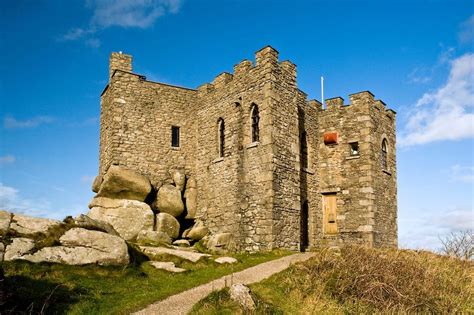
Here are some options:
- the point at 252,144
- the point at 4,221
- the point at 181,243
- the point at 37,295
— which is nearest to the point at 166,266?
the point at 37,295

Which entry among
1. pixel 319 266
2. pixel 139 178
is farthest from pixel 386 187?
pixel 139 178

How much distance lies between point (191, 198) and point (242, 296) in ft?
40.2

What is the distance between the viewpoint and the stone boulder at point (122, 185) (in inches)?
766

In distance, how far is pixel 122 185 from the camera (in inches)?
768

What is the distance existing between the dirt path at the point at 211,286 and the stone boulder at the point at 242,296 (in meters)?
0.86

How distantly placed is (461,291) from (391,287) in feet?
8.66

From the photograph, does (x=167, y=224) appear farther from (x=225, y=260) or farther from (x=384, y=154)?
(x=384, y=154)

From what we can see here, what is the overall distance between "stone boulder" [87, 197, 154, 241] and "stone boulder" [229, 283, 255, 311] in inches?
402

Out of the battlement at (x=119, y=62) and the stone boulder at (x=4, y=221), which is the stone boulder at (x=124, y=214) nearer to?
the stone boulder at (x=4, y=221)

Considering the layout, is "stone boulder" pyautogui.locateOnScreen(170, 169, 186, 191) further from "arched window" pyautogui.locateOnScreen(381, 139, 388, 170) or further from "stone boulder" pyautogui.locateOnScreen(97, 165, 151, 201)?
"arched window" pyautogui.locateOnScreen(381, 139, 388, 170)

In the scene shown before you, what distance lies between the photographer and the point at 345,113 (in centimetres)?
2136

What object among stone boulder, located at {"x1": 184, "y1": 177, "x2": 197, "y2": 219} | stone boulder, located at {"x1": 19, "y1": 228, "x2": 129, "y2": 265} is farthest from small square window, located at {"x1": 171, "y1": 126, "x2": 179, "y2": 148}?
stone boulder, located at {"x1": 19, "y1": 228, "x2": 129, "y2": 265}

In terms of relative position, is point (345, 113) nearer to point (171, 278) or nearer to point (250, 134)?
point (250, 134)

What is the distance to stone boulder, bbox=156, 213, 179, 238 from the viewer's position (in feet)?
64.4
